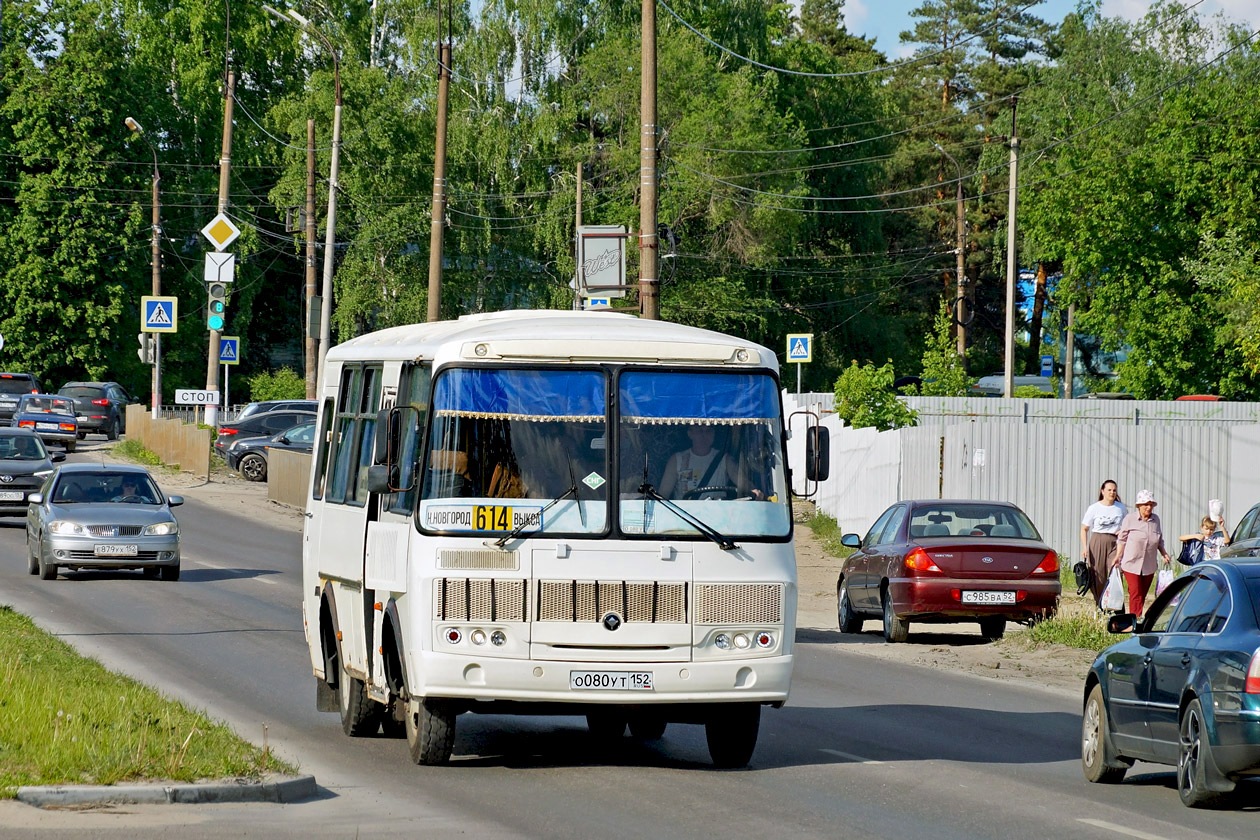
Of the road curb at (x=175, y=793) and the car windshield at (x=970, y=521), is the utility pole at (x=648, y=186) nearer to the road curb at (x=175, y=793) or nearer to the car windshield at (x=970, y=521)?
the car windshield at (x=970, y=521)

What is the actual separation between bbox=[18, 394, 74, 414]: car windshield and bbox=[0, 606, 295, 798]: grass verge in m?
40.0

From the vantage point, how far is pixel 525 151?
6369 cm

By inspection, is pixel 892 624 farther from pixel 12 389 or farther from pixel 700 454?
pixel 12 389

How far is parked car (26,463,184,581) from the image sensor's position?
25.8 metres

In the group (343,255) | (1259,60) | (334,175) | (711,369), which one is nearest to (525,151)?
(343,255)

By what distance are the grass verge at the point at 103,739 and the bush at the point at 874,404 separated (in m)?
24.3

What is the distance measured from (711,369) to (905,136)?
248ft

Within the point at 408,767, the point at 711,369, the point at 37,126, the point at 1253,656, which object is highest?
the point at 37,126

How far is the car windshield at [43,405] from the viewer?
51.2m

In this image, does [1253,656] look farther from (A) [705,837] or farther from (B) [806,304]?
(B) [806,304]

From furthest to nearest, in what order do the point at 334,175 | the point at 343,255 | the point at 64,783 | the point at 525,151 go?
the point at 343,255
the point at 525,151
the point at 334,175
the point at 64,783

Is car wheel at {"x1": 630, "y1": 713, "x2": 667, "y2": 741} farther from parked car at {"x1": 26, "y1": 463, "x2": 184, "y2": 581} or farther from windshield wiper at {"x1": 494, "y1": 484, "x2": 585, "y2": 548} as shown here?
parked car at {"x1": 26, "y1": 463, "x2": 184, "y2": 581}

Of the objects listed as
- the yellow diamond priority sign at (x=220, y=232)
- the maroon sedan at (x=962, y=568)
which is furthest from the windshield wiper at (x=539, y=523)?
the yellow diamond priority sign at (x=220, y=232)

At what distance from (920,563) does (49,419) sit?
116 feet
